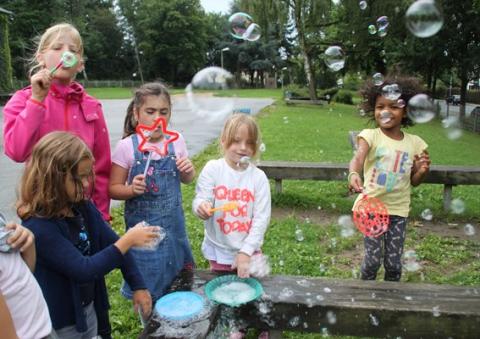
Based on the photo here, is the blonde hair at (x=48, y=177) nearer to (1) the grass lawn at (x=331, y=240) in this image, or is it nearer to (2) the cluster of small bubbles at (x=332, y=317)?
(2) the cluster of small bubbles at (x=332, y=317)

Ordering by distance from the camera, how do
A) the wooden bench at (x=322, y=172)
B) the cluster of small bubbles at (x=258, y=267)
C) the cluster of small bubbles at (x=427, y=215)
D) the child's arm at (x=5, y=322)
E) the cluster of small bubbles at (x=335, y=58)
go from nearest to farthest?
1. the child's arm at (x=5, y=322)
2. the cluster of small bubbles at (x=258, y=267)
3. the cluster of small bubbles at (x=335, y=58)
4. the cluster of small bubbles at (x=427, y=215)
5. the wooden bench at (x=322, y=172)

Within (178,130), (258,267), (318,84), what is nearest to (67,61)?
(258,267)

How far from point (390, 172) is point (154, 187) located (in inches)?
62.8

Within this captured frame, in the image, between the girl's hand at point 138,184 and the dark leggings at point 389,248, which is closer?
the girl's hand at point 138,184

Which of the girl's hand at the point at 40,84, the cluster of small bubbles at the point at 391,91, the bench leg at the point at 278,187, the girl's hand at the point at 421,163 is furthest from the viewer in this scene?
the bench leg at the point at 278,187

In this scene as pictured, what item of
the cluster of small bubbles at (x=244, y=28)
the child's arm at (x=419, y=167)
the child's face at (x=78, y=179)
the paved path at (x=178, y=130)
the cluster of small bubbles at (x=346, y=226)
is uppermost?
the cluster of small bubbles at (x=244, y=28)

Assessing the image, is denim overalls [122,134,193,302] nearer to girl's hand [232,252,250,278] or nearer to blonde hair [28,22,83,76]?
girl's hand [232,252,250,278]

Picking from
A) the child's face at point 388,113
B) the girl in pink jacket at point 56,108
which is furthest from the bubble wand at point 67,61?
the child's face at point 388,113

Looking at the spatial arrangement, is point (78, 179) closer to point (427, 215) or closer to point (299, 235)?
point (299, 235)

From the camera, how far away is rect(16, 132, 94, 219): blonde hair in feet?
5.89

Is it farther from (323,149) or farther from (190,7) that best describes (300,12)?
(190,7)

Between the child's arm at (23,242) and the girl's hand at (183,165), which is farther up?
the girl's hand at (183,165)

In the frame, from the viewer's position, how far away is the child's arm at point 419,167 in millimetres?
3048

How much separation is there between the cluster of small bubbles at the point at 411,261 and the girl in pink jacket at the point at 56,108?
2.79m
